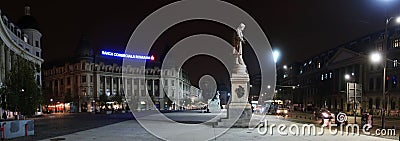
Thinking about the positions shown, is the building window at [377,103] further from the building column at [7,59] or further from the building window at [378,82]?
the building column at [7,59]

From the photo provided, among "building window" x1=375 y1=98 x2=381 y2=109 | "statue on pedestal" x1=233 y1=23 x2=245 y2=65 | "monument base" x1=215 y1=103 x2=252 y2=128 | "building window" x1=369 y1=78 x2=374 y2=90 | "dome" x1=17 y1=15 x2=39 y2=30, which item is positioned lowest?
"building window" x1=375 y1=98 x2=381 y2=109

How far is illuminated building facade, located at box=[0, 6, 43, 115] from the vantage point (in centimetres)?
7357

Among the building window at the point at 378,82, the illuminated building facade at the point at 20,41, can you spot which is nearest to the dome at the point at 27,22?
the illuminated building facade at the point at 20,41

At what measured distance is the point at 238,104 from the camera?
30453mm

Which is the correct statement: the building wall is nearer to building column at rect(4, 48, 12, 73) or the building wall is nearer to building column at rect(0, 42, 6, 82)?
building column at rect(4, 48, 12, 73)

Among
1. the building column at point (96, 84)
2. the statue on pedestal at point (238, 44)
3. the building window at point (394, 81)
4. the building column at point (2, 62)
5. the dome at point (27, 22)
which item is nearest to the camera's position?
the statue on pedestal at point (238, 44)

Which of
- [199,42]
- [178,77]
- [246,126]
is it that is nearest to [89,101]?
[178,77]

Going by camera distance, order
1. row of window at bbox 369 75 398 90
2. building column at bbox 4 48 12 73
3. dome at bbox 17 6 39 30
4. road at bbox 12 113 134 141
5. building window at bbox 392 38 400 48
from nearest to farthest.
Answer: road at bbox 12 113 134 141
row of window at bbox 369 75 398 90
building column at bbox 4 48 12 73
building window at bbox 392 38 400 48
dome at bbox 17 6 39 30

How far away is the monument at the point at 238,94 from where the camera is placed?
29.9 metres

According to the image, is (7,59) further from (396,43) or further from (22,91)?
(396,43)

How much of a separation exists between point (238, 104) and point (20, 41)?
8119 centimetres

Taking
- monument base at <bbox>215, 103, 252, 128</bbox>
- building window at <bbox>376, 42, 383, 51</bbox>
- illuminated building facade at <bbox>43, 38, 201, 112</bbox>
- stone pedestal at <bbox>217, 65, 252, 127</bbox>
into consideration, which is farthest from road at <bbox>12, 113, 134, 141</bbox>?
illuminated building facade at <bbox>43, 38, 201, 112</bbox>

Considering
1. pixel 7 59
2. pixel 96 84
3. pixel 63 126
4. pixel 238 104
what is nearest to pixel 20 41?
pixel 7 59

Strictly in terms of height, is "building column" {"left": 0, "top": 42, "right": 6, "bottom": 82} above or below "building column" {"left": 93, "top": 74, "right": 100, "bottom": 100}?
above
